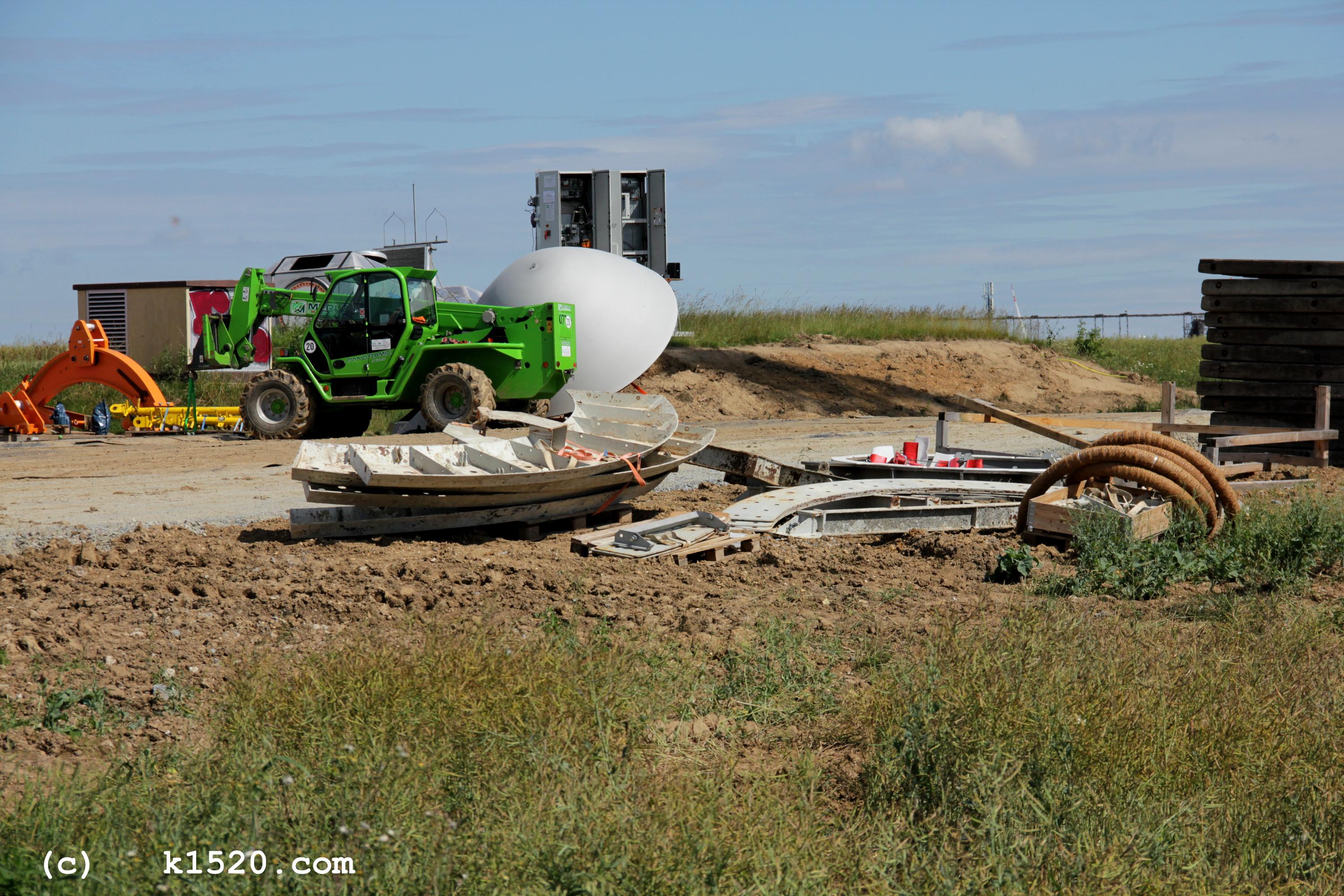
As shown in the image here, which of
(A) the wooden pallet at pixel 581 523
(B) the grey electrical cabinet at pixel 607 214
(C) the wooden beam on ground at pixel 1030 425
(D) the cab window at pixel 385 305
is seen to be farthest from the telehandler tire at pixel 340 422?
(C) the wooden beam on ground at pixel 1030 425

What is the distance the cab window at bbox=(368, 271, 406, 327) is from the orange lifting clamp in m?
4.15

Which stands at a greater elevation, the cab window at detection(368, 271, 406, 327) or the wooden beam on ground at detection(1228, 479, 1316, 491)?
the cab window at detection(368, 271, 406, 327)

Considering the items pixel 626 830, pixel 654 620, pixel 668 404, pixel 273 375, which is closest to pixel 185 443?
pixel 273 375

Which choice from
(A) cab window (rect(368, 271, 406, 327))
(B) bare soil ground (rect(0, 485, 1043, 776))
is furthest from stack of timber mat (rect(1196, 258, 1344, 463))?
(A) cab window (rect(368, 271, 406, 327))

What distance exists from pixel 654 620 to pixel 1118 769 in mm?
2909

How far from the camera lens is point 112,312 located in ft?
86.7

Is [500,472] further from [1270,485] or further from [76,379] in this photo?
[76,379]

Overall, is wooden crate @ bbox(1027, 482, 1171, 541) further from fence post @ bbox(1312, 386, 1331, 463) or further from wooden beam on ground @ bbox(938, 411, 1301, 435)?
fence post @ bbox(1312, 386, 1331, 463)

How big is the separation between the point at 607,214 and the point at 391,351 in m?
6.56

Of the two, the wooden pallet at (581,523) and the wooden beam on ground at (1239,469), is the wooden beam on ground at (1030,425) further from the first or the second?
the wooden pallet at (581,523)

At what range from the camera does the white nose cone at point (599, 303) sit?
764 inches

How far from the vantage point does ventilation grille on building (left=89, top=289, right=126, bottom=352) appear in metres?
26.3

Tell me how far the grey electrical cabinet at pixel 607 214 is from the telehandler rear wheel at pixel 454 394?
5.89 meters

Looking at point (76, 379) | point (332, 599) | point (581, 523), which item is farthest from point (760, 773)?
point (76, 379)
